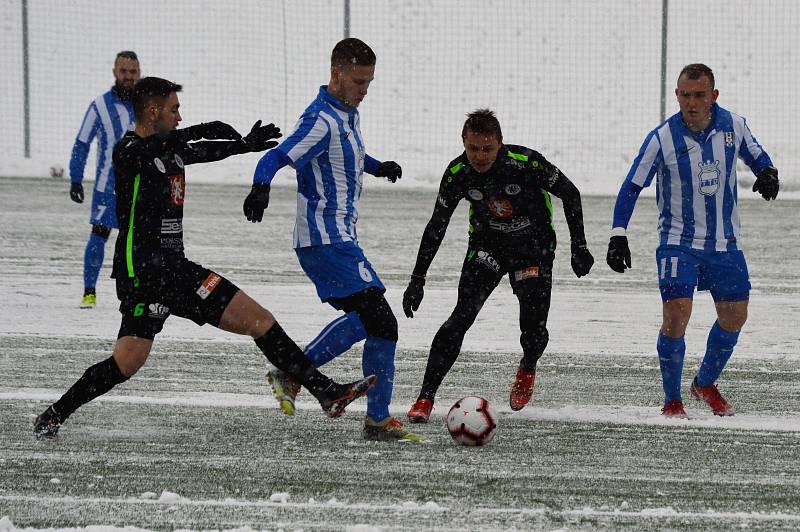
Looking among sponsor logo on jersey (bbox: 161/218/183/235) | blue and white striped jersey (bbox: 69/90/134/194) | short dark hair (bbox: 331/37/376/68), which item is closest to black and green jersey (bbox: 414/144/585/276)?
short dark hair (bbox: 331/37/376/68)

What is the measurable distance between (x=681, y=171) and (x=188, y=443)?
3062mm

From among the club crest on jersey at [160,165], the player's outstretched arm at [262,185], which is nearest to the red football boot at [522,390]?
the player's outstretched arm at [262,185]

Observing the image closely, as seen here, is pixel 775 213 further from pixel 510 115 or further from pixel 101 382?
pixel 101 382

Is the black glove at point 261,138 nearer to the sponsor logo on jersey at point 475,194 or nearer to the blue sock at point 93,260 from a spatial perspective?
the sponsor logo on jersey at point 475,194

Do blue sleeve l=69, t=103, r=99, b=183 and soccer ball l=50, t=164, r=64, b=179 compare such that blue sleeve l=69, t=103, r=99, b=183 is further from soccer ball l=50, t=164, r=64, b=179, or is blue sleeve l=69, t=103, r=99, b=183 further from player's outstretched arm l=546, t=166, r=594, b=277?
soccer ball l=50, t=164, r=64, b=179

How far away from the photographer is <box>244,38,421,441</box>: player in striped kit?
596 centimetres

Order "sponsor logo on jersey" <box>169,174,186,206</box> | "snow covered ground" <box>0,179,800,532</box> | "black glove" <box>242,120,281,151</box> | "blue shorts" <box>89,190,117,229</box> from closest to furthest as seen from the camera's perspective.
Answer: "snow covered ground" <box>0,179,800,532</box>, "sponsor logo on jersey" <box>169,174,186,206</box>, "black glove" <box>242,120,281,151</box>, "blue shorts" <box>89,190,117,229</box>

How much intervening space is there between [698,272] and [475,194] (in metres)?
1.33

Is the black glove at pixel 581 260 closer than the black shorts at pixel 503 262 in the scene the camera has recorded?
Yes

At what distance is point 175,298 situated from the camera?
18.9 feet

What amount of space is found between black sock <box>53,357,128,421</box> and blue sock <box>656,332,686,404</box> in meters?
2.92

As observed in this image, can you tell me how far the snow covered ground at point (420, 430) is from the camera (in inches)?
187

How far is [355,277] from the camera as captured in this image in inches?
236

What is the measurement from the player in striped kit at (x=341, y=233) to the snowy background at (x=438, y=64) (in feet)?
47.3
